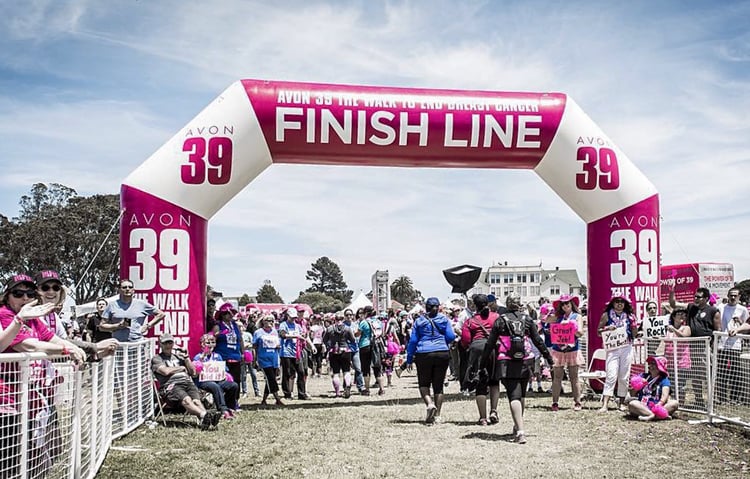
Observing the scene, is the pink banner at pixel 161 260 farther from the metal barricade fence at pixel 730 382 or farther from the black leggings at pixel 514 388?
the metal barricade fence at pixel 730 382

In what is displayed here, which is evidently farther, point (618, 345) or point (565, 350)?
point (565, 350)

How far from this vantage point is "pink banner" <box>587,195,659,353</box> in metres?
12.7

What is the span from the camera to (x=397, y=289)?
93812mm

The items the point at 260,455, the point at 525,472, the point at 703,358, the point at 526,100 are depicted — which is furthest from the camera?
the point at 526,100

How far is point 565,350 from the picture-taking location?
11836 mm

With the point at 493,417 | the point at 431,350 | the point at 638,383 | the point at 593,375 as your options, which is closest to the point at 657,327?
the point at 593,375

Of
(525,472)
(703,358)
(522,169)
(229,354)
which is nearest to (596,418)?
(703,358)

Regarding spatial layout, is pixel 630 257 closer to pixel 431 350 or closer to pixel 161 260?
pixel 431 350

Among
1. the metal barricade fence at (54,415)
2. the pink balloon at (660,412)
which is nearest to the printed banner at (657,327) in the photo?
the pink balloon at (660,412)

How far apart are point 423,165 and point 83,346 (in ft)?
24.4

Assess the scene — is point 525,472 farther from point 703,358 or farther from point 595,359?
Answer: point 595,359

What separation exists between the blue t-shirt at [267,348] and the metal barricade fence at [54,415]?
4.43 meters

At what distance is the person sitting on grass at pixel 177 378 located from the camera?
32.9 ft

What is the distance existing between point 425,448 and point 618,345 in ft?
14.2
